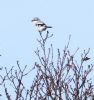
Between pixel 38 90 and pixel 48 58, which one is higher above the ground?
pixel 48 58

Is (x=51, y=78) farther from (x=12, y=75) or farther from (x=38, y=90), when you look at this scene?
(x=12, y=75)

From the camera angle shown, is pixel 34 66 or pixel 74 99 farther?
pixel 34 66

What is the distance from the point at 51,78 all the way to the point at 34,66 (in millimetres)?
1670

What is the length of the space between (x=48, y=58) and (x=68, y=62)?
1.69 feet

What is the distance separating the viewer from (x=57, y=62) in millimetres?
11109

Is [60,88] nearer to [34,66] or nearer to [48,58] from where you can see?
[48,58]

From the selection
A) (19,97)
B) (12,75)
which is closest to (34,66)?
(12,75)

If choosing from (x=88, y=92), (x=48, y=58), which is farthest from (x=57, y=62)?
(x=88, y=92)

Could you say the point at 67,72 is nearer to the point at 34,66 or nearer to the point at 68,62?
the point at 68,62

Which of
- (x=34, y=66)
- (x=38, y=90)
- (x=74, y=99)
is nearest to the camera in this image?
(x=74, y=99)

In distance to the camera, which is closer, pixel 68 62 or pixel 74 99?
pixel 74 99

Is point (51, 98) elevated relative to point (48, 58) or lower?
lower

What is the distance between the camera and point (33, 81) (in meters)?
11.5

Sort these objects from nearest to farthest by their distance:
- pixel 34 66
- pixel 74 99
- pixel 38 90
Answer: pixel 74 99 < pixel 38 90 < pixel 34 66
